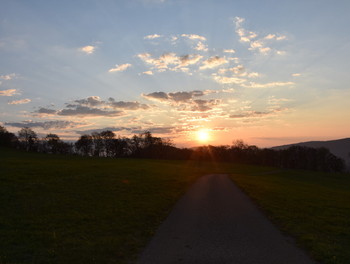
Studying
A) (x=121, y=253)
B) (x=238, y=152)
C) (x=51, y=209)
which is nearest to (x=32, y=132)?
(x=238, y=152)

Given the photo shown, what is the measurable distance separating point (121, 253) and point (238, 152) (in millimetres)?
125753

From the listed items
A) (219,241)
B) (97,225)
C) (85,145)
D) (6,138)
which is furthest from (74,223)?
(85,145)

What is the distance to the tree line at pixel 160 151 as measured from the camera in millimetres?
113875

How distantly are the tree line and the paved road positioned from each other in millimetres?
108017

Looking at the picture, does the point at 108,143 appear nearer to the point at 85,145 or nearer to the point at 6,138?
the point at 85,145

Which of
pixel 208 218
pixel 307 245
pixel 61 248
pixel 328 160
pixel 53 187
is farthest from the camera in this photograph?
pixel 328 160

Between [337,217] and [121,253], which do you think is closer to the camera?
[121,253]

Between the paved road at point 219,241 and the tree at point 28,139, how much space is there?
12055 cm

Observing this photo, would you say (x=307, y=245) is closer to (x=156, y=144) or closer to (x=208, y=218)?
(x=208, y=218)

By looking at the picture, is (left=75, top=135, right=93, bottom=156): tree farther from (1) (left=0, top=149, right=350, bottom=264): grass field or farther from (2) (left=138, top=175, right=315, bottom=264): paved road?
(2) (left=138, top=175, right=315, bottom=264): paved road

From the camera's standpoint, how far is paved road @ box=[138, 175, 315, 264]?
7852 millimetres

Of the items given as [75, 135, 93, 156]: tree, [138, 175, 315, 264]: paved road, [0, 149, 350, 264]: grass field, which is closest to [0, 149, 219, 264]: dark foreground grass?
[0, 149, 350, 264]: grass field

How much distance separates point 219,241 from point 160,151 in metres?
114

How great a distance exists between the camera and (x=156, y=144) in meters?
126
